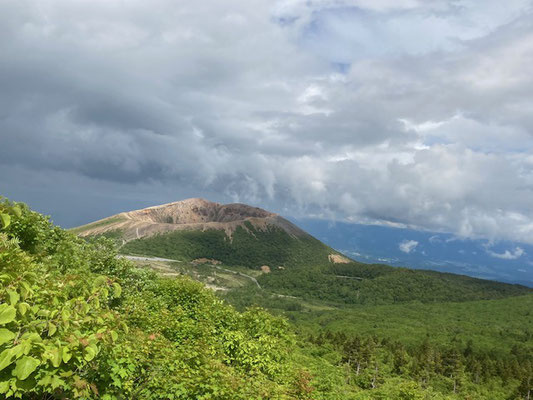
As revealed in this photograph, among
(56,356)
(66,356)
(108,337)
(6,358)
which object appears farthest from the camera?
(108,337)

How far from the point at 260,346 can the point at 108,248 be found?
103 ft

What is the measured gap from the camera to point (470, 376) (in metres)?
127

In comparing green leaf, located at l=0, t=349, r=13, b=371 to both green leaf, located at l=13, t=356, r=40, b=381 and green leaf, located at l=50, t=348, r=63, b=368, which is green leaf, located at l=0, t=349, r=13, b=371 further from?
green leaf, located at l=50, t=348, r=63, b=368

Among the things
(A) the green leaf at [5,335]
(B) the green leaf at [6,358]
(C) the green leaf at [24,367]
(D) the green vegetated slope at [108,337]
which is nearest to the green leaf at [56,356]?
(D) the green vegetated slope at [108,337]

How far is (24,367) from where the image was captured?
5523 millimetres

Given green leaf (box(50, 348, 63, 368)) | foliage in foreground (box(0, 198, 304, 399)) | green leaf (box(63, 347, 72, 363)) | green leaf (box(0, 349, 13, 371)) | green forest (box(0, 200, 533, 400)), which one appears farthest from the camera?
green forest (box(0, 200, 533, 400))

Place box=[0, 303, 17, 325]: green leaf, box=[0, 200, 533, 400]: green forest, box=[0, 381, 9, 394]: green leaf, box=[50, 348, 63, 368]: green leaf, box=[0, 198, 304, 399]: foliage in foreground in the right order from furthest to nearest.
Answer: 1. box=[0, 200, 533, 400]: green forest
2. box=[0, 198, 304, 399]: foliage in foreground
3. box=[50, 348, 63, 368]: green leaf
4. box=[0, 381, 9, 394]: green leaf
5. box=[0, 303, 17, 325]: green leaf

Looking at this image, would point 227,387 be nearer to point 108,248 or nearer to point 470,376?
point 108,248

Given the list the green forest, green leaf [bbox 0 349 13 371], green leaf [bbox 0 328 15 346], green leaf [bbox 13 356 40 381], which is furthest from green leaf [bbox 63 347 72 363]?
green leaf [bbox 0 328 15 346]

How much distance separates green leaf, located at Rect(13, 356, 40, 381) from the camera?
5441 mm

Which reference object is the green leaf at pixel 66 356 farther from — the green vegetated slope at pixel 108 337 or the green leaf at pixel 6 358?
the green leaf at pixel 6 358

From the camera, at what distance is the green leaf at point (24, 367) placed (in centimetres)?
544

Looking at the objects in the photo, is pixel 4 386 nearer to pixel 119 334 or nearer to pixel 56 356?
pixel 56 356

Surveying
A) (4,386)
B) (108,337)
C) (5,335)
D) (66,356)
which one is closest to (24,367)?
(5,335)
